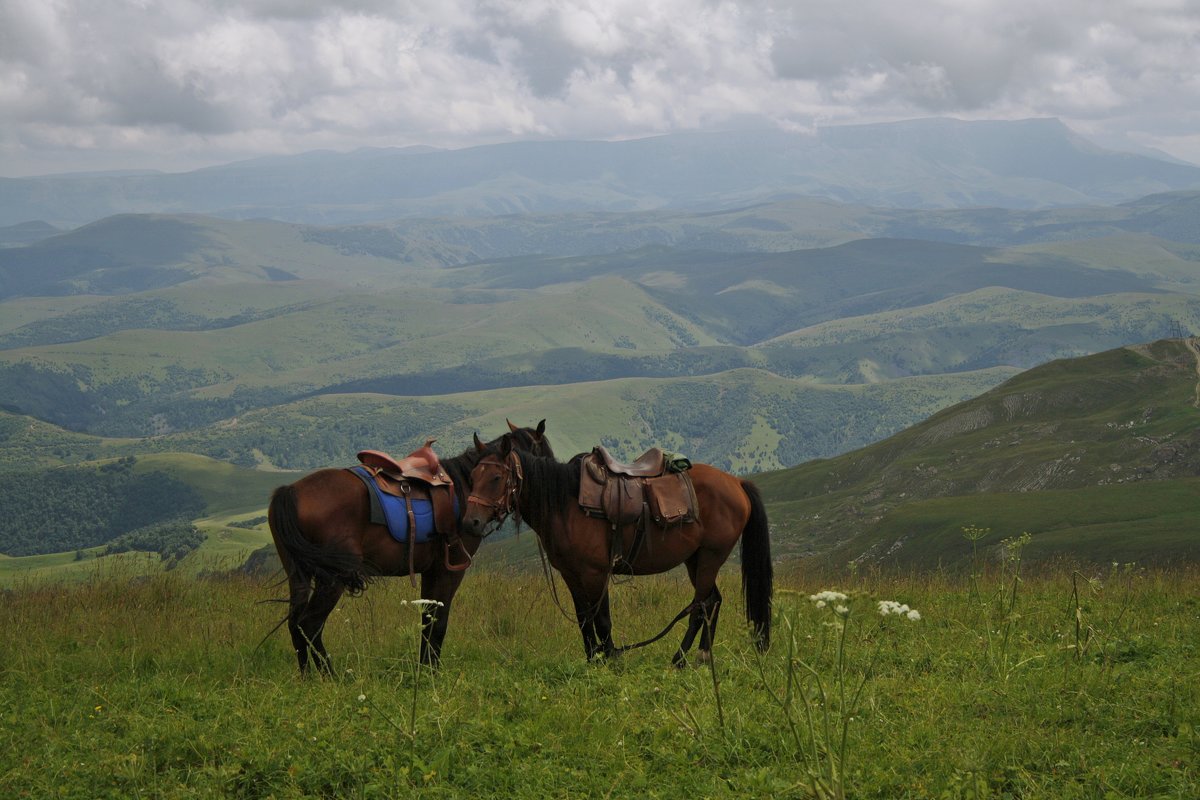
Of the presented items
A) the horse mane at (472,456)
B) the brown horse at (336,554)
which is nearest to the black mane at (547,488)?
the horse mane at (472,456)

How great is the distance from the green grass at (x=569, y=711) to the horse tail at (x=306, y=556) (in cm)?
94

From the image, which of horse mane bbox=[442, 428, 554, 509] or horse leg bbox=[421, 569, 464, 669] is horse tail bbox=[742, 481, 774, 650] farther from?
horse leg bbox=[421, 569, 464, 669]

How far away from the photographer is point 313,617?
10477 mm

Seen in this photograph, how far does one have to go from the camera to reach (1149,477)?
70.9 metres

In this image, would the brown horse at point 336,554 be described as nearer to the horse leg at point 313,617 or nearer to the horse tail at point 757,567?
the horse leg at point 313,617

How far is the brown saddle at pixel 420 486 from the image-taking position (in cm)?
1106

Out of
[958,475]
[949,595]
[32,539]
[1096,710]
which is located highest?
[1096,710]

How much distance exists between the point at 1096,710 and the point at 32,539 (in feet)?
726

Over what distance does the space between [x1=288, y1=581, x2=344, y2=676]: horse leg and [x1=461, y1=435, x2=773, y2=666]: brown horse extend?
1.57 metres

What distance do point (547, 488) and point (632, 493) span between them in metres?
0.97

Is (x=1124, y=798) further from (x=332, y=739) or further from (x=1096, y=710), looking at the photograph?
(x=332, y=739)

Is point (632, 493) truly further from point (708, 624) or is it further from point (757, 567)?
point (757, 567)

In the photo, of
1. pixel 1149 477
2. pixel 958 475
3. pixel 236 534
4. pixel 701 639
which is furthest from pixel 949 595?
pixel 236 534

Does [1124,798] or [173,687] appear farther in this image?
[173,687]
